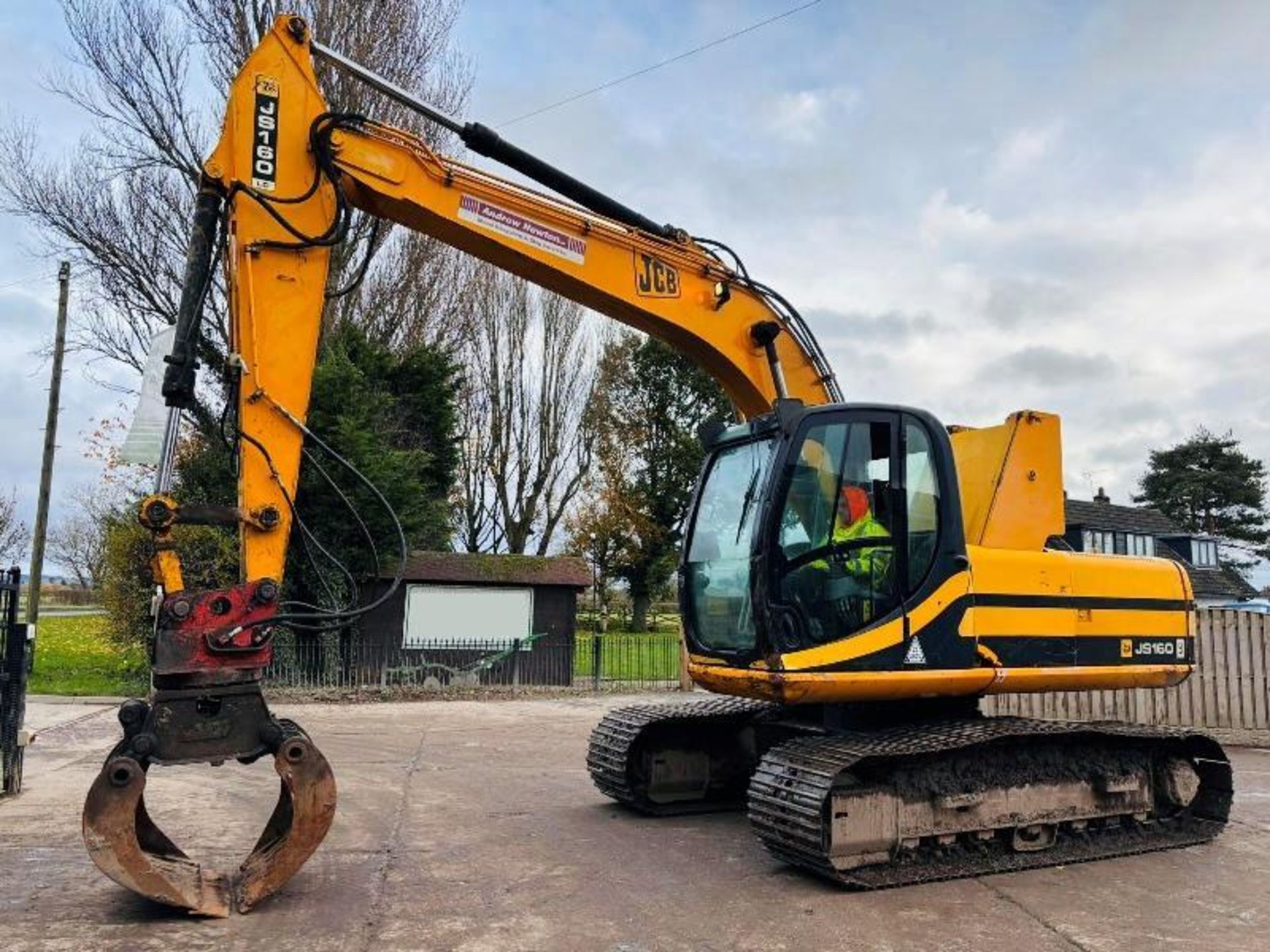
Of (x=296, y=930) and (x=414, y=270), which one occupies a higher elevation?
(x=414, y=270)

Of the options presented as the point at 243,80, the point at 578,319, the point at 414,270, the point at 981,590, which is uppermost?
the point at 578,319

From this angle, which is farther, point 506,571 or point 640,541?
point 640,541

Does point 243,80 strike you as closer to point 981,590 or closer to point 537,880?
point 537,880

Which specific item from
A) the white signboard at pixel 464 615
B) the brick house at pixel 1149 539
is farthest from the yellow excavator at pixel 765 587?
the brick house at pixel 1149 539

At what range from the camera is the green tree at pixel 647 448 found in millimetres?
32812

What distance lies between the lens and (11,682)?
24.4ft

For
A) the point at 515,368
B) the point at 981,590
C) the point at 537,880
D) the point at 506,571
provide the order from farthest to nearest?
1. the point at 515,368
2. the point at 506,571
3. the point at 981,590
4. the point at 537,880

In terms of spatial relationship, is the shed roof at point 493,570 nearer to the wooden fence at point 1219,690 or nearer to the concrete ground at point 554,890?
the wooden fence at point 1219,690

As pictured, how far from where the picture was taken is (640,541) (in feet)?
108

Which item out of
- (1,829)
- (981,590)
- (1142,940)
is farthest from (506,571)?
(1142,940)

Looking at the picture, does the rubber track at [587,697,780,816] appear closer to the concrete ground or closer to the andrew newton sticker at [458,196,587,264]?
the concrete ground

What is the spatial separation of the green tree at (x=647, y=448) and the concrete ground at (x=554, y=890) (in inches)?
973

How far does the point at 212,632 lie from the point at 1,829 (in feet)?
9.69

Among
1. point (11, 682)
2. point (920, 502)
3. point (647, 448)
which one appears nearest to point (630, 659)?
point (11, 682)
